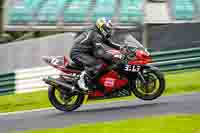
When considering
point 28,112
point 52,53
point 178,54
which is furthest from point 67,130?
point 52,53

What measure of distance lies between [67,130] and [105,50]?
219 centimetres

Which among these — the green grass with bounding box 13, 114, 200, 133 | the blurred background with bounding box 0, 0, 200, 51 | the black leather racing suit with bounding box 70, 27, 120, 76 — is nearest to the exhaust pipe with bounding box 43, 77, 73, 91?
the black leather racing suit with bounding box 70, 27, 120, 76

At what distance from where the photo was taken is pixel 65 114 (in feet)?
32.9

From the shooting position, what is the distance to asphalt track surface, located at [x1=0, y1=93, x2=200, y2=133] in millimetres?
9047

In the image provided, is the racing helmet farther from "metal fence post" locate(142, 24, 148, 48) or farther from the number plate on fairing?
"metal fence post" locate(142, 24, 148, 48)

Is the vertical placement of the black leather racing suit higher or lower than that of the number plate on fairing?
higher

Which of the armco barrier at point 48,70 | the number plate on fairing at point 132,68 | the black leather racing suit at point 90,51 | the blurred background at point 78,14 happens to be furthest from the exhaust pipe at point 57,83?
the blurred background at point 78,14

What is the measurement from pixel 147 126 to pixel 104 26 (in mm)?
2656

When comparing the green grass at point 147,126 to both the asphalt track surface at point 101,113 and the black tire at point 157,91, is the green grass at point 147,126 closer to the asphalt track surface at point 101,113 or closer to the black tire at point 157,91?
the asphalt track surface at point 101,113

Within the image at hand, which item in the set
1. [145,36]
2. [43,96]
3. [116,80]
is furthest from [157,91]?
[145,36]

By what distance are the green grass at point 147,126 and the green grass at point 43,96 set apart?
2948mm

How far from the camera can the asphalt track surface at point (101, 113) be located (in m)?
9.05

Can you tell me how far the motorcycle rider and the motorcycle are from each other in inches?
4.2

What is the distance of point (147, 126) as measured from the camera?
25.2ft
